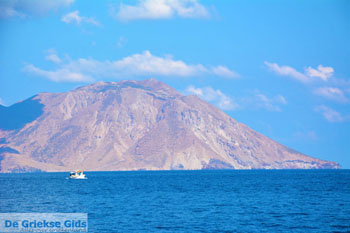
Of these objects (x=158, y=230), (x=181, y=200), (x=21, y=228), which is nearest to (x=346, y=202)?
(x=181, y=200)

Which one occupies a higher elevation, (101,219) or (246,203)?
(246,203)

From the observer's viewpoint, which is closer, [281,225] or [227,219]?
[281,225]

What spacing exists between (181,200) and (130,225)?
103 feet

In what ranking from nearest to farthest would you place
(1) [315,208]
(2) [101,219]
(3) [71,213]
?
(2) [101,219]
(3) [71,213]
(1) [315,208]

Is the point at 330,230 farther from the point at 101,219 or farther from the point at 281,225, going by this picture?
the point at 101,219

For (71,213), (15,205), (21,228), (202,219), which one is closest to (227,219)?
(202,219)

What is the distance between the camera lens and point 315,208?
77562 millimetres

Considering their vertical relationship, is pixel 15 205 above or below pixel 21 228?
above

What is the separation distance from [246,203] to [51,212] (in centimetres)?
3355

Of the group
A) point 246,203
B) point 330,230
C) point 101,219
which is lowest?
point 330,230

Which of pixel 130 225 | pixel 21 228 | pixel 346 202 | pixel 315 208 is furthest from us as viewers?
pixel 346 202

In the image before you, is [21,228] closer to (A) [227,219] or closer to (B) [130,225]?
(B) [130,225]

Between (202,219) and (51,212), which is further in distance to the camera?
(51,212)

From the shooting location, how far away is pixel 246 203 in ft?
283
